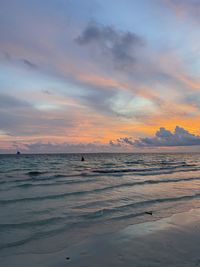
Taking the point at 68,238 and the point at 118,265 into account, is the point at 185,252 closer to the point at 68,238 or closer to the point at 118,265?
the point at 118,265

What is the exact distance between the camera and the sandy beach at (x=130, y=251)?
21.3 ft

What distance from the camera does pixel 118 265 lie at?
6332mm

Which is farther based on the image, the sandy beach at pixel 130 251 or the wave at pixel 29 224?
the wave at pixel 29 224

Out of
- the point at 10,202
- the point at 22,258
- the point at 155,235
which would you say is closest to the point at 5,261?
the point at 22,258

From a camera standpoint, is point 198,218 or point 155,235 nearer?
point 155,235

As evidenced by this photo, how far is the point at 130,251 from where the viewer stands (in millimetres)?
7305

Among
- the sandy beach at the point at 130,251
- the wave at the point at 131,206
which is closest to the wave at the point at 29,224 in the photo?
the wave at the point at 131,206

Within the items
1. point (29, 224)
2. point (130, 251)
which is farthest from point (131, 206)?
point (130, 251)

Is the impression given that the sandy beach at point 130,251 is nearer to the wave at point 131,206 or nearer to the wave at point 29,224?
the wave at point 131,206

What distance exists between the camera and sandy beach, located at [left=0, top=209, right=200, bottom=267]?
648 centimetres

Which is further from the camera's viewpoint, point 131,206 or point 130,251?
point 131,206

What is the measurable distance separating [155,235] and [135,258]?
215 cm

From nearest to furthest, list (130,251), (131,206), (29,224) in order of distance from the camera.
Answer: (130,251) < (29,224) < (131,206)

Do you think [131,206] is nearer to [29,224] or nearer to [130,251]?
[29,224]
